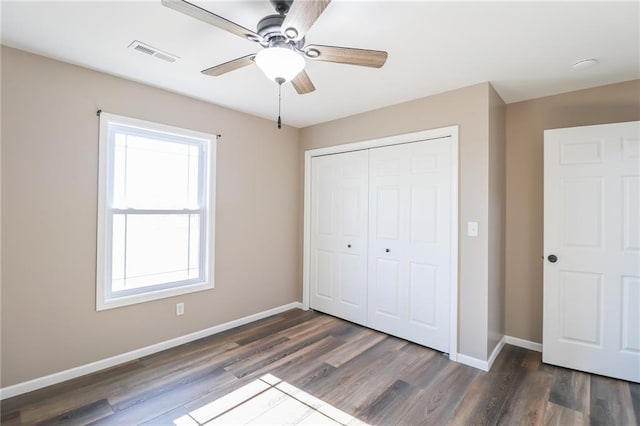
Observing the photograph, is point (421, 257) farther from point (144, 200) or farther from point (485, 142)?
point (144, 200)

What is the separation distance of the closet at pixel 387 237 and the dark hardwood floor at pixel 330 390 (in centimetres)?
43

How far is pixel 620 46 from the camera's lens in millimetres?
2035

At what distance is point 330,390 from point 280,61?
224 centimetres

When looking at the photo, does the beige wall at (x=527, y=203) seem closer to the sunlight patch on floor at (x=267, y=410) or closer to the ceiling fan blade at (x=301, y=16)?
the sunlight patch on floor at (x=267, y=410)

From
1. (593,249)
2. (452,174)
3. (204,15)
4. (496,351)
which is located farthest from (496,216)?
(204,15)

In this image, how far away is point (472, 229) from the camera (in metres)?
2.71

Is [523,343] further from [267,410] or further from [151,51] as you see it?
[151,51]

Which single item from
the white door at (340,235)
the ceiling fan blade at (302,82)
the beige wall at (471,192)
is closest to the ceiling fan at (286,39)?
the ceiling fan blade at (302,82)

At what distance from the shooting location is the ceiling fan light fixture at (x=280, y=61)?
4.94ft

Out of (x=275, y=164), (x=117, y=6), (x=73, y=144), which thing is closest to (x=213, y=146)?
(x=275, y=164)

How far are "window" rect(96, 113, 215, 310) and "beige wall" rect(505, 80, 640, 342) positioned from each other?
316cm

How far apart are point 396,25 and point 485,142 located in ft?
4.49

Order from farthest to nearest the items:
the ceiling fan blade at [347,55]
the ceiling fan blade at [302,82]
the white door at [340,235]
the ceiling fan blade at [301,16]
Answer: the white door at [340,235], the ceiling fan blade at [302,82], the ceiling fan blade at [347,55], the ceiling fan blade at [301,16]

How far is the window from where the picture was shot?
258 centimetres
